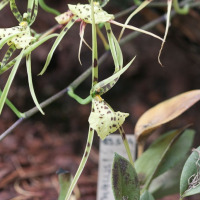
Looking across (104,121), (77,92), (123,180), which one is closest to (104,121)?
(104,121)

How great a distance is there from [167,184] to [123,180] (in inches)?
10.6

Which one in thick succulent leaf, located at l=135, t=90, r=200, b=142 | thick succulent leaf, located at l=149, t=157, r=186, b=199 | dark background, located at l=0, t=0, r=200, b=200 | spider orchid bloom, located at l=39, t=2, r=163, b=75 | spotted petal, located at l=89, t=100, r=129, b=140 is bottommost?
thick succulent leaf, located at l=149, t=157, r=186, b=199

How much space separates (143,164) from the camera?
29.3 inches

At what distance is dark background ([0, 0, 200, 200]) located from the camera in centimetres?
112

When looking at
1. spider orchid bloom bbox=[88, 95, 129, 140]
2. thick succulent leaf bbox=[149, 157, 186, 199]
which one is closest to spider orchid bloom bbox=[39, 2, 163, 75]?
spider orchid bloom bbox=[88, 95, 129, 140]

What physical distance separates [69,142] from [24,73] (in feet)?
1.21

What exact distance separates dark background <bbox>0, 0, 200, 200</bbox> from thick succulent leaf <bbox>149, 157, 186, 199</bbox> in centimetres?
35

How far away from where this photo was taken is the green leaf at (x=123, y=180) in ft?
1.72

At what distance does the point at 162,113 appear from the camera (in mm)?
753

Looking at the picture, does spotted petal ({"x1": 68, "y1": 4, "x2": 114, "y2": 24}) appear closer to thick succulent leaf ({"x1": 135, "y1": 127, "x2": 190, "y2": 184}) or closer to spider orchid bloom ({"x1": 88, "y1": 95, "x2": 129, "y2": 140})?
spider orchid bloom ({"x1": 88, "y1": 95, "x2": 129, "y2": 140})

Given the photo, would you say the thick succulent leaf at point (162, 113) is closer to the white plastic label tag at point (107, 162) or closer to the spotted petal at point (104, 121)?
the white plastic label tag at point (107, 162)

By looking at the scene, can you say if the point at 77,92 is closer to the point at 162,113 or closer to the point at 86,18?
the point at 162,113

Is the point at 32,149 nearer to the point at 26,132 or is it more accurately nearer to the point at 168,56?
the point at 26,132

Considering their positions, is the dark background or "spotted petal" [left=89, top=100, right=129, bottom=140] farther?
the dark background
